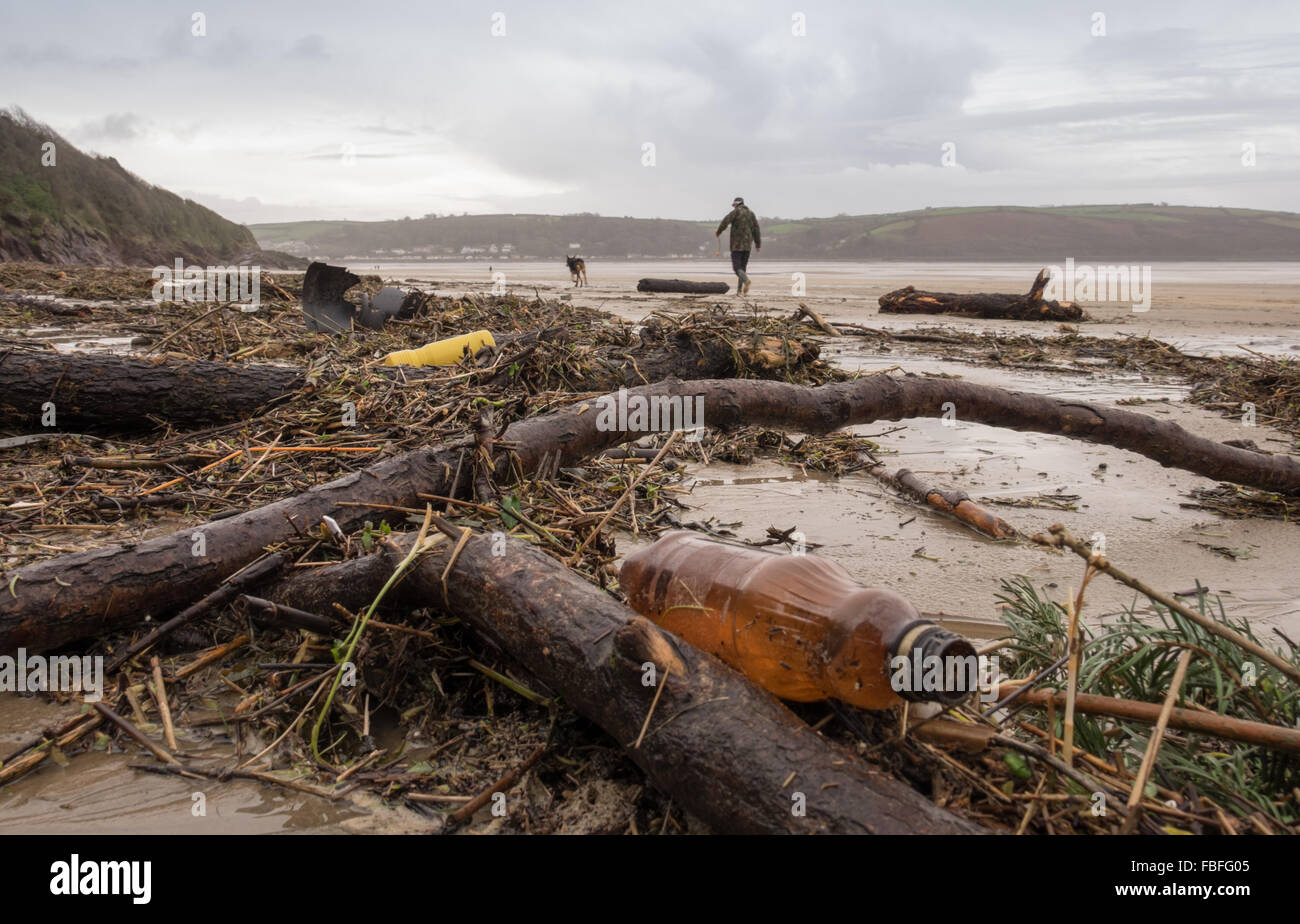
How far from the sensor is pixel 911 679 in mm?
1346

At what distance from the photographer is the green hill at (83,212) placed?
71.7 ft

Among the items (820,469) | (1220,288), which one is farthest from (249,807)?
(1220,288)

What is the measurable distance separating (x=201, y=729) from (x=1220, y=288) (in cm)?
3102

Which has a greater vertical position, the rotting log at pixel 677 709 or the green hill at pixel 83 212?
the green hill at pixel 83 212

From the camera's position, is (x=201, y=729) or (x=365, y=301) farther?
(x=365, y=301)

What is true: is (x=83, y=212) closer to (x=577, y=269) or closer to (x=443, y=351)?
(x=577, y=269)

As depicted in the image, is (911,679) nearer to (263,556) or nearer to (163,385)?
(263,556)

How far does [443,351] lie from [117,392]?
6.97 feet

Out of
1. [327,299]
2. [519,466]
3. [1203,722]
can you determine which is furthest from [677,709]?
[327,299]

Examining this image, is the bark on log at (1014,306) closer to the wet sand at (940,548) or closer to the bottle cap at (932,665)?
the wet sand at (940,548)

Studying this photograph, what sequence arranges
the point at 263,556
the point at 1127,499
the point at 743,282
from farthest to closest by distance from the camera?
the point at 743,282
the point at 1127,499
the point at 263,556

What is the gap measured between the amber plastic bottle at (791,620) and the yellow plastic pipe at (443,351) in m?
3.96

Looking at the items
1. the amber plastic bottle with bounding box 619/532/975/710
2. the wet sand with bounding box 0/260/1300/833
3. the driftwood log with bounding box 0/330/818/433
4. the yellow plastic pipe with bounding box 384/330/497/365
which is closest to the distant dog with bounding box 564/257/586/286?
the yellow plastic pipe with bounding box 384/330/497/365

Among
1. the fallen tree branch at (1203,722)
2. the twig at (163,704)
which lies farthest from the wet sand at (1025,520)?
the twig at (163,704)
